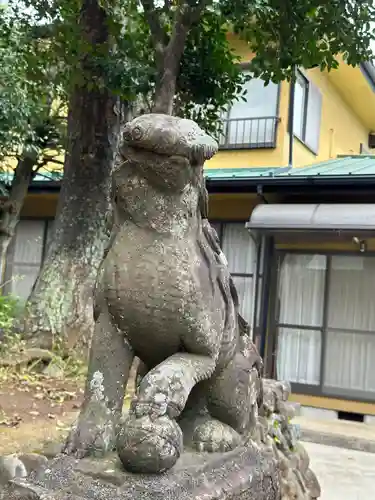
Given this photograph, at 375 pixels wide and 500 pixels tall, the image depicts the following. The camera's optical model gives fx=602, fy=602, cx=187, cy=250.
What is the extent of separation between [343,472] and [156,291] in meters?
4.61

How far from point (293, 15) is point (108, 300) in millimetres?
4553

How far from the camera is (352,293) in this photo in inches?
324

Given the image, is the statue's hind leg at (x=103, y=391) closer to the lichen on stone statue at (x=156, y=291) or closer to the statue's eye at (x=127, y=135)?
the lichen on stone statue at (x=156, y=291)

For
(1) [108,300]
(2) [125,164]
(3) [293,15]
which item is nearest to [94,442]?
(1) [108,300]

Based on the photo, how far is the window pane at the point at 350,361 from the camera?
8.10 meters

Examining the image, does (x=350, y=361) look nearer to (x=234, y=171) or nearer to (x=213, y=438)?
(x=234, y=171)

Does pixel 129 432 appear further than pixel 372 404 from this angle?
No

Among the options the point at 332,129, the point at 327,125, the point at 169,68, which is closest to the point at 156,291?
the point at 169,68

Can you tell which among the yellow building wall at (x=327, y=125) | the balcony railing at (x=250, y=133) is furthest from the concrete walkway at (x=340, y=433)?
the balcony railing at (x=250, y=133)

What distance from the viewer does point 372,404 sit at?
785 cm

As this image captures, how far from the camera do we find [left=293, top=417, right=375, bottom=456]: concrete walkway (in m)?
6.57

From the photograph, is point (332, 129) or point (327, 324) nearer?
point (327, 324)

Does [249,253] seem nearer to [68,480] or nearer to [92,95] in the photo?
[92,95]

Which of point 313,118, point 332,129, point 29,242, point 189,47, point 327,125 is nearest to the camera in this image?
point 189,47
